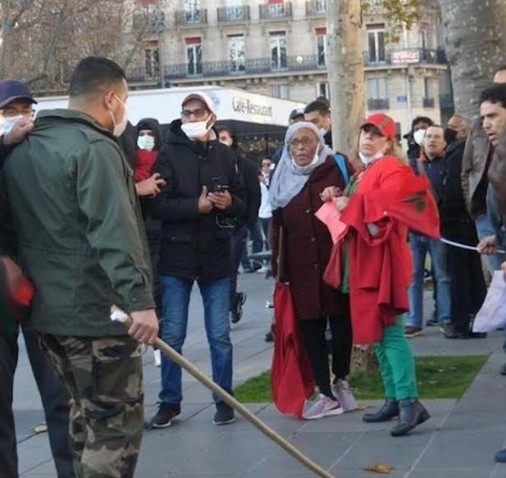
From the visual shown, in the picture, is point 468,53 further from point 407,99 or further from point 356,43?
point 407,99

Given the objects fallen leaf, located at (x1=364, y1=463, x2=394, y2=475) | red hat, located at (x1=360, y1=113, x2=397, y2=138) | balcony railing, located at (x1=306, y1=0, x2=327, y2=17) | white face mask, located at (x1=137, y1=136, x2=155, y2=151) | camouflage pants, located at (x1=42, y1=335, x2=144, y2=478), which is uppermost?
balcony railing, located at (x1=306, y1=0, x2=327, y2=17)

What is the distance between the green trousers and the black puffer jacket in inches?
49.1

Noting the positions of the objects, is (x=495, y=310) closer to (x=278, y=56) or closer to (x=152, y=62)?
(x=152, y=62)

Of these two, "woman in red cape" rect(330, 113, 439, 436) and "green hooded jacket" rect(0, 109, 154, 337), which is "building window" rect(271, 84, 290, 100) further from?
"green hooded jacket" rect(0, 109, 154, 337)

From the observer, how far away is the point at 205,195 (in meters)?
8.77

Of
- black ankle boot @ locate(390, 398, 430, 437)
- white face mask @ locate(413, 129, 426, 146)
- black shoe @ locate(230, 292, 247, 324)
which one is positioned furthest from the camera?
white face mask @ locate(413, 129, 426, 146)

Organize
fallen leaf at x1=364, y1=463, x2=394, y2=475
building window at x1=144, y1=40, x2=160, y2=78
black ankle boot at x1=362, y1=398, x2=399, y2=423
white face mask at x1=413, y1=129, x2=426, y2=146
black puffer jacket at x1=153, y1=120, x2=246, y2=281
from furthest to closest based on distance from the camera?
building window at x1=144, y1=40, x2=160, y2=78, white face mask at x1=413, y1=129, x2=426, y2=146, black puffer jacket at x1=153, y1=120, x2=246, y2=281, black ankle boot at x1=362, y1=398, x2=399, y2=423, fallen leaf at x1=364, y1=463, x2=394, y2=475

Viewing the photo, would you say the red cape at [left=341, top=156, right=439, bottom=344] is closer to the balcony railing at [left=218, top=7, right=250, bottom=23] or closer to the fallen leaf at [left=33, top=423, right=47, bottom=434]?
the fallen leaf at [left=33, top=423, right=47, bottom=434]

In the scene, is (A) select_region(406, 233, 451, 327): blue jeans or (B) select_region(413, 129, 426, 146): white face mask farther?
(B) select_region(413, 129, 426, 146): white face mask

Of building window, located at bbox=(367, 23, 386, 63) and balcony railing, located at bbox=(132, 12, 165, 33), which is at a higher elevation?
balcony railing, located at bbox=(132, 12, 165, 33)

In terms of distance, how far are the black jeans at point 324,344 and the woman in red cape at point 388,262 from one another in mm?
614

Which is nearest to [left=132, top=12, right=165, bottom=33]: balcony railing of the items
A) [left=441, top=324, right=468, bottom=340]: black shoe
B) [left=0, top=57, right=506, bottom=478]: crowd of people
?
[left=441, top=324, right=468, bottom=340]: black shoe

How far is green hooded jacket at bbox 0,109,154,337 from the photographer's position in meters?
5.58

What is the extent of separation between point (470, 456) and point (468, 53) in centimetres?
695
